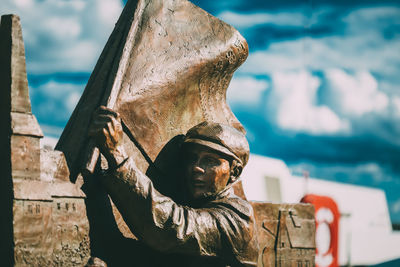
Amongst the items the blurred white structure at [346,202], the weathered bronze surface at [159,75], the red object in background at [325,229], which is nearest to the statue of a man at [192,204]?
the weathered bronze surface at [159,75]

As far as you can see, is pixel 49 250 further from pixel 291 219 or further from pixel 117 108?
pixel 291 219

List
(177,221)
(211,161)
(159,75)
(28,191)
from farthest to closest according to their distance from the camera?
(159,75) < (211,161) < (177,221) < (28,191)

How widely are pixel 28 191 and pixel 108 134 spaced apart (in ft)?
2.27

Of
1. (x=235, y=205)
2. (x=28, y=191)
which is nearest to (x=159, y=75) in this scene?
(x=235, y=205)

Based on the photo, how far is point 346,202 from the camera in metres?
23.9

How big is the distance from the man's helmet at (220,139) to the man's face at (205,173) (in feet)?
0.19

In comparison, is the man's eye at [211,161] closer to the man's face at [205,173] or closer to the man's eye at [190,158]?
the man's face at [205,173]

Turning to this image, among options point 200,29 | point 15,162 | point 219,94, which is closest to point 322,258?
point 219,94

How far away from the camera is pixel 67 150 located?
189 inches

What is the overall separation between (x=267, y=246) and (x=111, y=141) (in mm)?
2139

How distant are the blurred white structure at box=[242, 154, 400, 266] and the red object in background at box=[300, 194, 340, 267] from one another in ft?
29.7

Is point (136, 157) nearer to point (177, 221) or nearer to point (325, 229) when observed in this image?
point (177, 221)

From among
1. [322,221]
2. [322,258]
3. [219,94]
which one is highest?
[219,94]

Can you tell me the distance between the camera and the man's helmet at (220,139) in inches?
192
